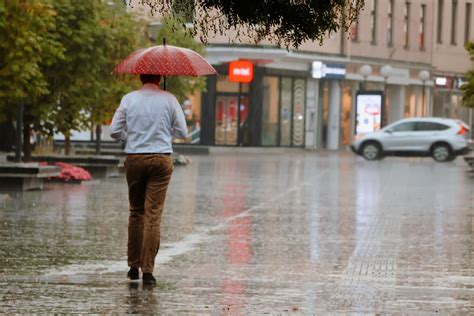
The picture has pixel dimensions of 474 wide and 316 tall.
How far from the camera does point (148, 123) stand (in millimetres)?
11812

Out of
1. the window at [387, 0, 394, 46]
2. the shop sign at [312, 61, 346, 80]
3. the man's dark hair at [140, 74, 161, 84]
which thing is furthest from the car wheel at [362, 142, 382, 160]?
the man's dark hair at [140, 74, 161, 84]

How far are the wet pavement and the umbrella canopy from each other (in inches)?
67.9

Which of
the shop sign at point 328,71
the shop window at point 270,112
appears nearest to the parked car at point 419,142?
the shop window at point 270,112

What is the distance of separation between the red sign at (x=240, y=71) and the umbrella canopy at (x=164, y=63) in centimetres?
5541

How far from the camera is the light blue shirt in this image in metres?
11.8

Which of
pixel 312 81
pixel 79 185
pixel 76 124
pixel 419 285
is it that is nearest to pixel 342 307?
pixel 419 285

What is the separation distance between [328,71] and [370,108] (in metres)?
7.59

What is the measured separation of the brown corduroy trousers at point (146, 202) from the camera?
38.1 feet

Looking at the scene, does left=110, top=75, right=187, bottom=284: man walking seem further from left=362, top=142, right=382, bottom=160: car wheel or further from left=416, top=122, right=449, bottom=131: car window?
left=416, top=122, right=449, bottom=131: car window

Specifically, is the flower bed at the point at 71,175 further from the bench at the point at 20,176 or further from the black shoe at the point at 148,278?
the black shoe at the point at 148,278

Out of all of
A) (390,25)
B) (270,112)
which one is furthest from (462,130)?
(390,25)

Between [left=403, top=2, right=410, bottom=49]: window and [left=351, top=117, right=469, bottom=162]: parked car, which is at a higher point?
[left=403, top=2, right=410, bottom=49]: window

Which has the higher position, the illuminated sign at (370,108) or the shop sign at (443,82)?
the shop sign at (443,82)

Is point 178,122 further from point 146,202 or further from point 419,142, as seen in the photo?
point 419,142
